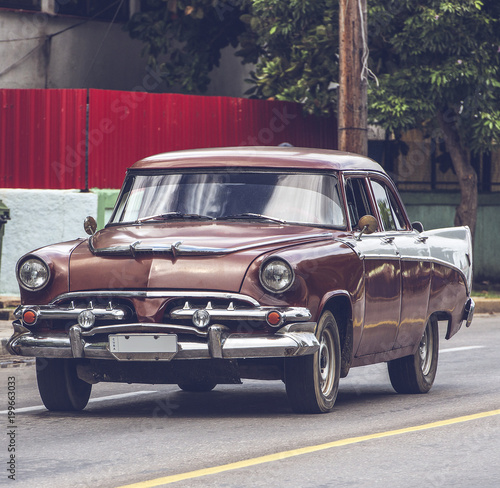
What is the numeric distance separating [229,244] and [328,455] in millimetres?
1797

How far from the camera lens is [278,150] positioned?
9.85 m

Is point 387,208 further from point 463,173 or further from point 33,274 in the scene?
point 463,173

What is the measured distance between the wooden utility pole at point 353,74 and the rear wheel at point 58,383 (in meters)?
8.35

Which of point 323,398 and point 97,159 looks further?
point 97,159

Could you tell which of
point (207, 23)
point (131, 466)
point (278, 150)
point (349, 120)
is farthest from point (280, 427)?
point (207, 23)

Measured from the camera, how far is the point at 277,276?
27.0ft

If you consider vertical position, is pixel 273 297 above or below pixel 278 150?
below

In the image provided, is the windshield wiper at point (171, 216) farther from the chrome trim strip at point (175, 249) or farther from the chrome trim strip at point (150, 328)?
the chrome trim strip at point (150, 328)

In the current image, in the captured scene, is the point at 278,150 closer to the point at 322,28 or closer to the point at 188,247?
the point at 188,247

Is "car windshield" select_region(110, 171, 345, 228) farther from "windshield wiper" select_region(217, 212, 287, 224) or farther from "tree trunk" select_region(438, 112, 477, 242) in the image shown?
"tree trunk" select_region(438, 112, 477, 242)

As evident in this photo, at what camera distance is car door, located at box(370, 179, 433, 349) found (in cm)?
1002

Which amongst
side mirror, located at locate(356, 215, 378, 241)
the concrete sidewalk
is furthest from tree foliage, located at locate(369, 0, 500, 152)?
side mirror, located at locate(356, 215, 378, 241)

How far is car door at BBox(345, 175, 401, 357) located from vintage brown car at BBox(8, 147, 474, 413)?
0.02 m

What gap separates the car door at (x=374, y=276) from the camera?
364 inches
